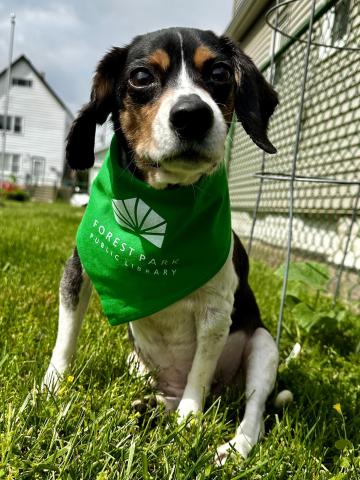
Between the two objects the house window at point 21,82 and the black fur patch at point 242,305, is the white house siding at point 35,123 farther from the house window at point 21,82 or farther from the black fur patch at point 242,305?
the black fur patch at point 242,305

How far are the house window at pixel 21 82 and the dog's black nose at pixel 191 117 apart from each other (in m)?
38.1

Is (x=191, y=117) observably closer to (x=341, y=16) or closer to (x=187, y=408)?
(x=187, y=408)

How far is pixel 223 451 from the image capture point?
6.20 feet

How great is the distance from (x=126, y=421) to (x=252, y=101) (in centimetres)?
153

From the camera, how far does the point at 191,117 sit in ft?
6.11

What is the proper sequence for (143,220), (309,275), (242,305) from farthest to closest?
(309,275)
(242,305)
(143,220)

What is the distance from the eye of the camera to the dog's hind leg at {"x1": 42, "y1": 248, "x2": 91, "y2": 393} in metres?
2.28

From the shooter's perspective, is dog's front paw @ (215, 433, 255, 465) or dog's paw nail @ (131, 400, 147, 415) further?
dog's paw nail @ (131, 400, 147, 415)

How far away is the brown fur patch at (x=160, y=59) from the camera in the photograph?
2.13 m

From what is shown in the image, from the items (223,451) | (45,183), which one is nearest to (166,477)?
(223,451)

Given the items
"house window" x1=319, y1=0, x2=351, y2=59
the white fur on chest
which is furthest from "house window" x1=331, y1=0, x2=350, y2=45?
the white fur on chest

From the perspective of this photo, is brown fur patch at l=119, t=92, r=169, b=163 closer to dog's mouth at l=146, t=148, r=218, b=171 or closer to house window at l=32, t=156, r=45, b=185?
dog's mouth at l=146, t=148, r=218, b=171

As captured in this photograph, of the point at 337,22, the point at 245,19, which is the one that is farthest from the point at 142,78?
the point at 245,19

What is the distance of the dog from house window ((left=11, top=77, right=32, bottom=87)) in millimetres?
37478
